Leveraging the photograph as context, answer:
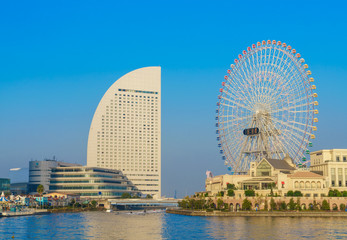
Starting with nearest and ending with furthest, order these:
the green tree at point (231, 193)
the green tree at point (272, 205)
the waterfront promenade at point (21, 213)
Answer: the green tree at point (272, 205) → the green tree at point (231, 193) → the waterfront promenade at point (21, 213)

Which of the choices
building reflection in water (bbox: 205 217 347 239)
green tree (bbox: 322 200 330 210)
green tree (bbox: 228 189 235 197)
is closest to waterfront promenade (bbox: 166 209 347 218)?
green tree (bbox: 322 200 330 210)

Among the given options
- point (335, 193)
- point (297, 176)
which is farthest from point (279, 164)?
point (335, 193)

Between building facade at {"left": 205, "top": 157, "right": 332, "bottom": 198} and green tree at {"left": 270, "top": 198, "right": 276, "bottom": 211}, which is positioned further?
building facade at {"left": 205, "top": 157, "right": 332, "bottom": 198}

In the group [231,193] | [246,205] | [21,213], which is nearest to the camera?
[246,205]

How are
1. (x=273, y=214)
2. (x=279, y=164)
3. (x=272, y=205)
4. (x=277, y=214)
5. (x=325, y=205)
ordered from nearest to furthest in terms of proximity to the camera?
(x=277, y=214) → (x=273, y=214) → (x=325, y=205) → (x=272, y=205) → (x=279, y=164)

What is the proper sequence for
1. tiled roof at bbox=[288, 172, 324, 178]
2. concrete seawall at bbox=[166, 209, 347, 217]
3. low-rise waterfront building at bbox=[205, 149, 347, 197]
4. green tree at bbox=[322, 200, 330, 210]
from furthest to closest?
1. tiled roof at bbox=[288, 172, 324, 178]
2. low-rise waterfront building at bbox=[205, 149, 347, 197]
3. green tree at bbox=[322, 200, 330, 210]
4. concrete seawall at bbox=[166, 209, 347, 217]

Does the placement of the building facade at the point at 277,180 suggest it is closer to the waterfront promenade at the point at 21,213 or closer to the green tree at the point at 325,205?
the green tree at the point at 325,205

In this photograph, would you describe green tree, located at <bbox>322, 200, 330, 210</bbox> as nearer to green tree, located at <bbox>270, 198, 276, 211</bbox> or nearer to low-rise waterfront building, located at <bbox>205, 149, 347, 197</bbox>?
low-rise waterfront building, located at <bbox>205, 149, 347, 197</bbox>

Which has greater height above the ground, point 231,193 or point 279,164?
point 279,164

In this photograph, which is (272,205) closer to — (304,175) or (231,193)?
(231,193)

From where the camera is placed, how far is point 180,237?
102 metres

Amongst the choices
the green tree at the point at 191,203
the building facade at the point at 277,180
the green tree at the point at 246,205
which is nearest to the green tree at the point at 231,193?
the building facade at the point at 277,180

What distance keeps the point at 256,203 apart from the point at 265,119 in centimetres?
2868

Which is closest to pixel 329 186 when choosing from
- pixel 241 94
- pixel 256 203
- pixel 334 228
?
pixel 256 203
